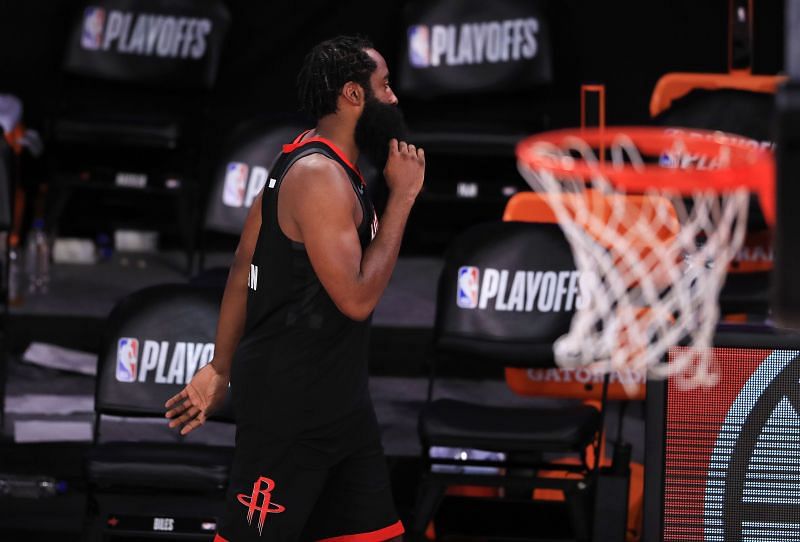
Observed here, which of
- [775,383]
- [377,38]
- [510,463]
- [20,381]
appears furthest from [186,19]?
[775,383]

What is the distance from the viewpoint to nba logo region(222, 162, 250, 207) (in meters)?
6.21

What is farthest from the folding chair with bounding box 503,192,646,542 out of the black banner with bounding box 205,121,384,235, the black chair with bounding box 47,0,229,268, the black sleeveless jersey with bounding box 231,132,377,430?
the black chair with bounding box 47,0,229,268

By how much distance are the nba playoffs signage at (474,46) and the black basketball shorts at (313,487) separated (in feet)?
13.3

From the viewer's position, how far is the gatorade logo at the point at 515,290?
5.25 m

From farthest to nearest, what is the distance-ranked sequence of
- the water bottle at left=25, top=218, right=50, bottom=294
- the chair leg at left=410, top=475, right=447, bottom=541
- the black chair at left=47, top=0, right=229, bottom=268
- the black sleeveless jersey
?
the black chair at left=47, top=0, right=229, bottom=268
the water bottle at left=25, top=218, right=50, bottom=294
the chair leg at left=410, top=475, right=447, bottom=541
the black sleeveless jersey

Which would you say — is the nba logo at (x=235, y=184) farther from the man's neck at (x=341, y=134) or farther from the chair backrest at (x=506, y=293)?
the man's neck at (x=341, y=134)

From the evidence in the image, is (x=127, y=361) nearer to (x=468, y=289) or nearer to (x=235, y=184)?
(x=468, y=289)

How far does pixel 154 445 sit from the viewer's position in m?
4.82

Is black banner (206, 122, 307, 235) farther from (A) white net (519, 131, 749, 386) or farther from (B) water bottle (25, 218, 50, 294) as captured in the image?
(A) white net (519, 131, 749, 386)

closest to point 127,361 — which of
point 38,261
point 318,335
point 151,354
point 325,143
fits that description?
point 151,354

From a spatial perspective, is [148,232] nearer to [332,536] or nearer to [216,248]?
[216,248]

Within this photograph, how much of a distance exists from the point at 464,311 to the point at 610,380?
63 cm

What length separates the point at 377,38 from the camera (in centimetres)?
776

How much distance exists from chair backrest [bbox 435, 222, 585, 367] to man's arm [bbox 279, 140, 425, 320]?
5.88 feet
